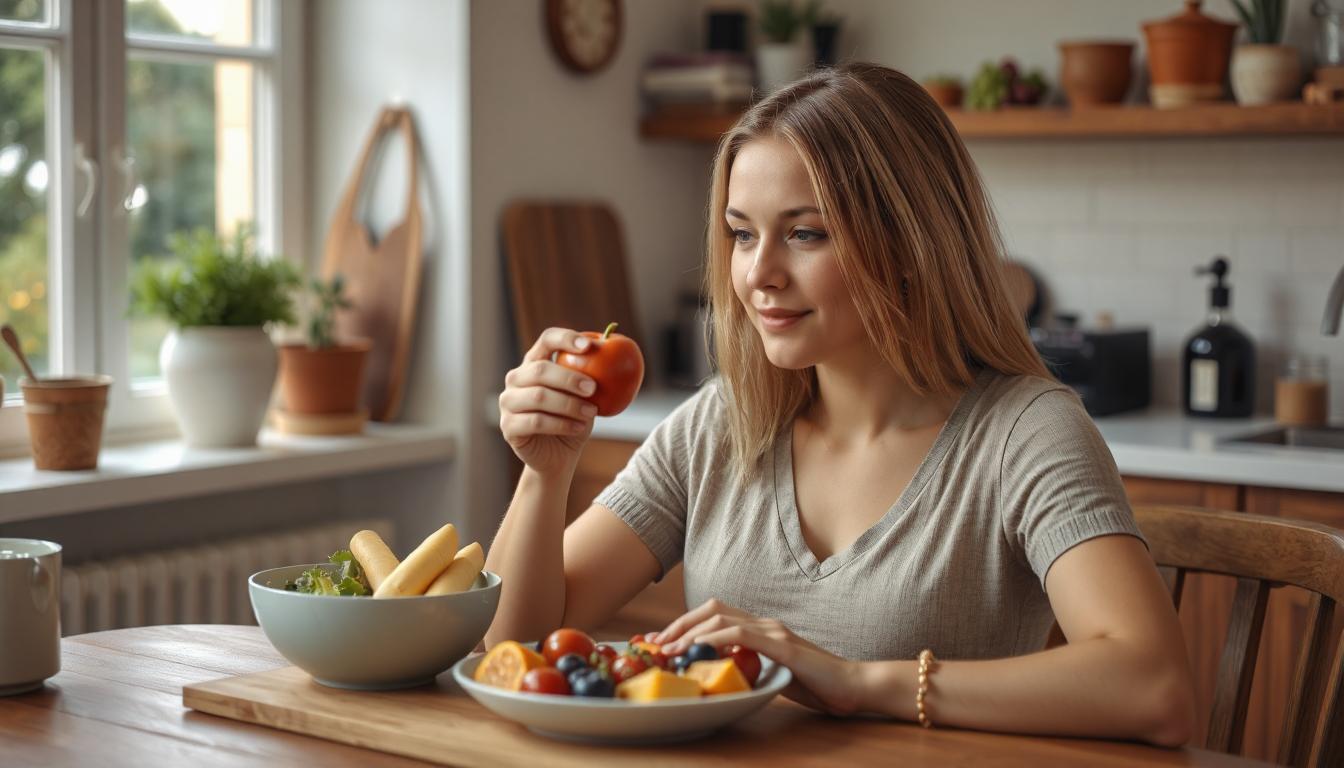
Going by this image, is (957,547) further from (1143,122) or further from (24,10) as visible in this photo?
(24,10)

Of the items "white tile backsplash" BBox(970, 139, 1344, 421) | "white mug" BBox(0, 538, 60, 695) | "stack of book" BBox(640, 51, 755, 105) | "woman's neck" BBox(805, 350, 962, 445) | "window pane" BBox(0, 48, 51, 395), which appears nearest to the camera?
"white mug" BBox(0, 538, 60, 695)

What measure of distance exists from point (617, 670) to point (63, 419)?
1.71 m

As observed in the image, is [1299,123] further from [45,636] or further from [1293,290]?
[45,636]

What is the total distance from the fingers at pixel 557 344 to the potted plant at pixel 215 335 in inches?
60.8

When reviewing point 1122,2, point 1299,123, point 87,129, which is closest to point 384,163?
point 87,129

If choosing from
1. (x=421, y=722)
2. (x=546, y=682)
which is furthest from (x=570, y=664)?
(x=421, y=722)

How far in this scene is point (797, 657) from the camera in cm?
139

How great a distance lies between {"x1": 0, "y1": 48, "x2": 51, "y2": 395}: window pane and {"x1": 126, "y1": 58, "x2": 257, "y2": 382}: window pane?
20 centimetres

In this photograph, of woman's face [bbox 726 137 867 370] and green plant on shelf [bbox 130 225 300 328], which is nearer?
woman's face [bbox 726 137 867 370]

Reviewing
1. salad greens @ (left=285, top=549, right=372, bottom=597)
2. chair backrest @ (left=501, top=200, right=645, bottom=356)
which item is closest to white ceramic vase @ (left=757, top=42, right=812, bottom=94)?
chair backrest @ (left=501, top=200, right=645, bottom=356)

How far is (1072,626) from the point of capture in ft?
4.91

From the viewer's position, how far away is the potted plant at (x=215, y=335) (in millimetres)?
2975

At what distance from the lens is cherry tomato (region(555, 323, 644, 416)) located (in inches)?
61.5

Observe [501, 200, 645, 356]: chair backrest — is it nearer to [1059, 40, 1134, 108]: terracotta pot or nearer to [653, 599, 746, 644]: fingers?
[1059, 40, 1134, 108]: terracotta pot
